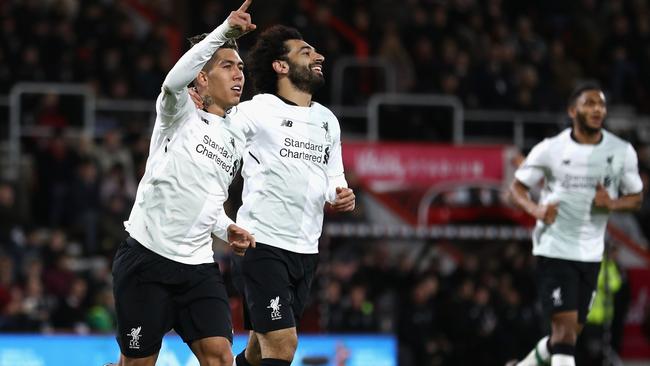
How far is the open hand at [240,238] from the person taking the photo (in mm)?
7422

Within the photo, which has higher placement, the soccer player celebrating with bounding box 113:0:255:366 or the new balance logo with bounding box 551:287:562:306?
the soccer player celebrating with bounding box 113:0:255:366

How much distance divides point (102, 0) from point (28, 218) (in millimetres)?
4259

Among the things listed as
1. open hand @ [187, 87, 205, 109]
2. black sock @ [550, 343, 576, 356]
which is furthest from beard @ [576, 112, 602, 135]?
open hand @ [187, 87, 205, 109]

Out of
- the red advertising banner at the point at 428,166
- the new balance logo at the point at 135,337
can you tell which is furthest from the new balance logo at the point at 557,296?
the red advertising banner at the point at 428,166

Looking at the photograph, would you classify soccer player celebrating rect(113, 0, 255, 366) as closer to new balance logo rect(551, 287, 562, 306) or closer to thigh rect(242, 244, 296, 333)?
thigh rect(242, 244, 296, 333)

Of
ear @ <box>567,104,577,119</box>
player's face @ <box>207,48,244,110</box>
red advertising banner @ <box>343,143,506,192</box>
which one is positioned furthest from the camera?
red advertising banner @ <box>343,143,506,192</box>

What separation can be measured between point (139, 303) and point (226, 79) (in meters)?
1.37

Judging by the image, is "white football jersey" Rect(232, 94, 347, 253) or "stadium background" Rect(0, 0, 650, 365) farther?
"stadium background" Rect(0, 0, 650, 365)

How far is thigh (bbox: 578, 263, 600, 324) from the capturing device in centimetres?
1002

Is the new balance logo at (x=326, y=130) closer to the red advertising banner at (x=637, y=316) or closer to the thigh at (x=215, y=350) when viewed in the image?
the thigh at (x=215, y=350)

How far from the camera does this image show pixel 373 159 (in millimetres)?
17141

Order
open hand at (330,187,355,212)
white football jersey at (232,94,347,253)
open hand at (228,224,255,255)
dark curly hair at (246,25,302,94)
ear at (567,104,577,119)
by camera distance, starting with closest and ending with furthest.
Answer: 1. open hand at (228,224,255,255)
2. open hand at (330,187,355,212)
3. white football jersey at (232,94,347,253)
4. dark curly hair at (246,25,302,94)
5. ear at (567,104,577,119)

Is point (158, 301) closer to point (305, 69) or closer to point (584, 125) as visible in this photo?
point (305, 69)

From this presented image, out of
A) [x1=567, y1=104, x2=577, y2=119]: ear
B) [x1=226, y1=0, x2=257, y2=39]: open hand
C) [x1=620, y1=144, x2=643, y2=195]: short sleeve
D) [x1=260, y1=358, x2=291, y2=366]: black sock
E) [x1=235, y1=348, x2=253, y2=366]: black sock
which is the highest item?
[x1=226, y1=0, x2=257, y2=39]: open hand
